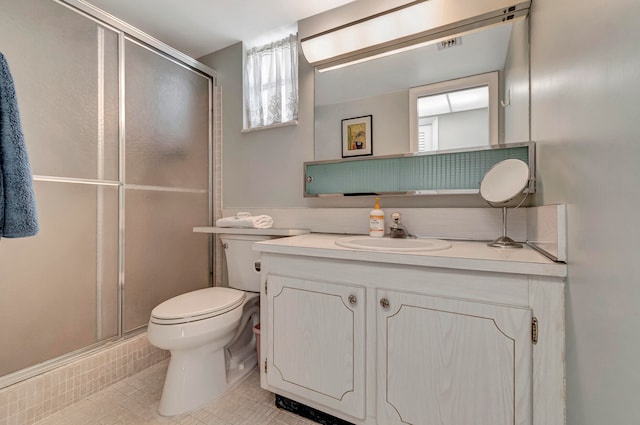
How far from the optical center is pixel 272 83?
1.93 m

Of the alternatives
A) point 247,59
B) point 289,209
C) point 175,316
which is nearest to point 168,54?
point 247,59

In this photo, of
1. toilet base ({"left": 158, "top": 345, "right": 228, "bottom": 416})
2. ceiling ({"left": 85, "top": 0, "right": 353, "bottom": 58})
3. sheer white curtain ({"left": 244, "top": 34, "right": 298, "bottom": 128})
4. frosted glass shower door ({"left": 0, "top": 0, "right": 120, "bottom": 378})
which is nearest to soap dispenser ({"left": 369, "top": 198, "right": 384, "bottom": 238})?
sheer white curtain ({"left": 244, "top": 34, "right": 298, "bottom": 128})

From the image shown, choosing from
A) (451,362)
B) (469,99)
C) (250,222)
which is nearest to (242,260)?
(250,222)

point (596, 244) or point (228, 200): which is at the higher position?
point (228, 200)

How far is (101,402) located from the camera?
1.35m

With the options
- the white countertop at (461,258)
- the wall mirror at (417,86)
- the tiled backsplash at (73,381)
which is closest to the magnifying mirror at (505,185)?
the white countertop at (461,258)

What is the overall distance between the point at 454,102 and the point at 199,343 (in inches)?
67.5

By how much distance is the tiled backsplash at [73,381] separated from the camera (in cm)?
117

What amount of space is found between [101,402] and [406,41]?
2.45 meters

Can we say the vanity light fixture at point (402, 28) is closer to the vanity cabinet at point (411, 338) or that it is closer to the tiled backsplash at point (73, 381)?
the vanity cabinet at point (411, 338)

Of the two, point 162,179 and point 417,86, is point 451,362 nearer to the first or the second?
point 417,86

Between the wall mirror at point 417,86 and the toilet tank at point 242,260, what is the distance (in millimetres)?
697

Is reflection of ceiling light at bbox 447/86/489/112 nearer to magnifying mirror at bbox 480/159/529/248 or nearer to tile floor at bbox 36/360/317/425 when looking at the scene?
magnifying mirror at bbox 480/159/529/248

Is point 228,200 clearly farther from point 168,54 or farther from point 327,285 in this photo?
point 327,285
